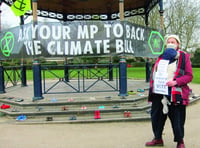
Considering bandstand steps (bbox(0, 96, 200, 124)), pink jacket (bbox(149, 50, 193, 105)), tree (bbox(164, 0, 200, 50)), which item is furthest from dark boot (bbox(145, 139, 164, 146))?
tree (bbox(164, 0, 200, 50))

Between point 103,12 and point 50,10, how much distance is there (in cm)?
339

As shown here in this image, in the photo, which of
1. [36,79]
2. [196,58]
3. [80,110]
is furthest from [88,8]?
[196,58]

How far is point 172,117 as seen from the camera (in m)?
3.48

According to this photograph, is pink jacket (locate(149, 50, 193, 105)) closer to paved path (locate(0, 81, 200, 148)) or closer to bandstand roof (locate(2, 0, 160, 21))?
paved path (locate(0, 81, 200, 148))

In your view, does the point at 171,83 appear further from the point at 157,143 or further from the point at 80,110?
the point at 80,110

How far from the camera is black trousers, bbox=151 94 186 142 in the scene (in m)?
3.36

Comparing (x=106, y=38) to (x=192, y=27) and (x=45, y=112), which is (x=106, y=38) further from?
(x=192, y=27)

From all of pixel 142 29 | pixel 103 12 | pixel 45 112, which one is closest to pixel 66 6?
pixel 103 12

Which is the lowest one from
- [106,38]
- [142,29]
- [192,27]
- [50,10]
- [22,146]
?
[22,146]

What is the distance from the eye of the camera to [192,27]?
85.0ft

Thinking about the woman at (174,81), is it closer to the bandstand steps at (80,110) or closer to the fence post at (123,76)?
the bandstand steps at (80,110)

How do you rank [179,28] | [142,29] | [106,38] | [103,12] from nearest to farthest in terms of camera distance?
1. [106,38]
2. [142,29]
3. [103,12]
4. [179,28]

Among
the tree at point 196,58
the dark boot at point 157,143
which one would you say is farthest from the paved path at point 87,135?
the tree at point 196,58

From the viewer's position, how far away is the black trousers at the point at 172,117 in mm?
3357
